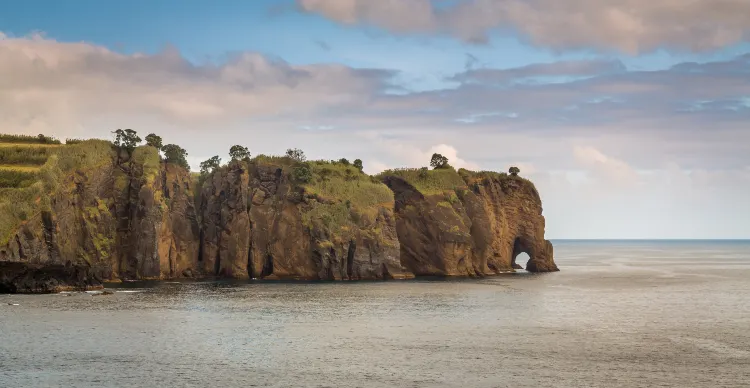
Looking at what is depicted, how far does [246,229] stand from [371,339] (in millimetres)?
91372

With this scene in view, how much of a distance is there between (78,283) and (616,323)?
88016 mm

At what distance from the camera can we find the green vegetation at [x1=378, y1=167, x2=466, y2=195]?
190 m

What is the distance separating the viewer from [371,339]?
288 ft

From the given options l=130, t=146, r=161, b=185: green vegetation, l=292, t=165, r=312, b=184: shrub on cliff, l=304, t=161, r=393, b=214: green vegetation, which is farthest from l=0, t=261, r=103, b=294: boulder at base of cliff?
l=304, t=161, r=393, b=214: green vegetation

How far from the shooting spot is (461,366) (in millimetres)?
72438

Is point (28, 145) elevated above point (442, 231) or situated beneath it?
elevated above

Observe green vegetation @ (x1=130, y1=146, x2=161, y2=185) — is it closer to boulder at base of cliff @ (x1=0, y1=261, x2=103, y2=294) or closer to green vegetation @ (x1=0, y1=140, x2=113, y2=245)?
green vegetation @ (x1=0, y1=140, x2=113, y2=245)

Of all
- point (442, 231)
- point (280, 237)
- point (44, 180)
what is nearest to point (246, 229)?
point (280, 237)

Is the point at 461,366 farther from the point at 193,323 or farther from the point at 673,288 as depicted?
the point at 673,288

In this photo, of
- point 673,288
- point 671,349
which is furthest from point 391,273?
point 671,349

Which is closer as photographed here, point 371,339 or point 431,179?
point 371,339

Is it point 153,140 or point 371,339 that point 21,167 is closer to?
point 153,140

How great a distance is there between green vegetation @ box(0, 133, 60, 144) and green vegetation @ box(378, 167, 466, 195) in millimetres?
76673

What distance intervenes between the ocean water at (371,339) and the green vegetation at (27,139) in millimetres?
45623
